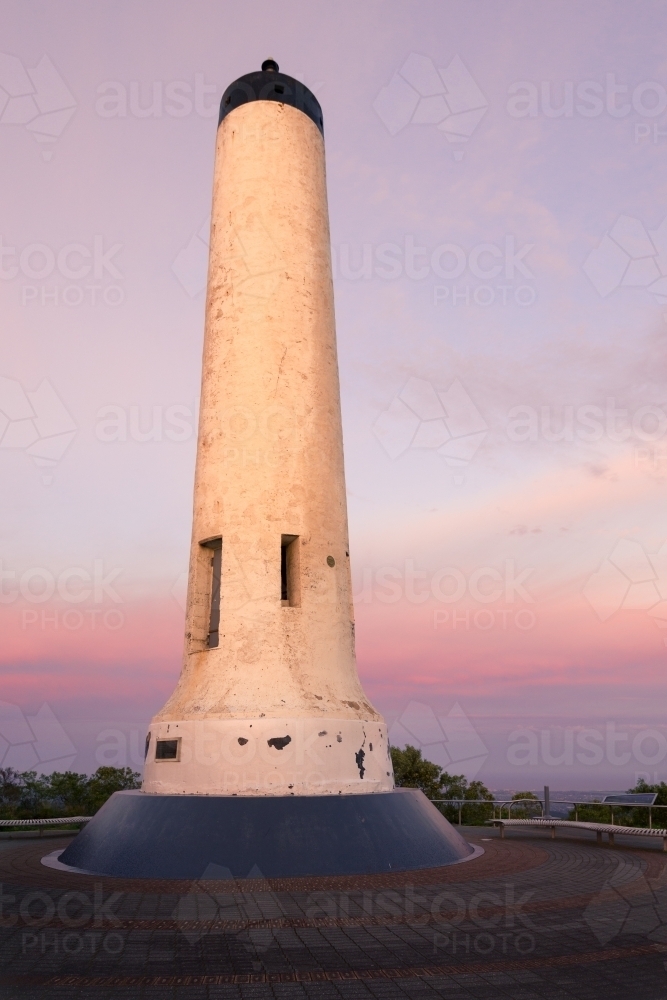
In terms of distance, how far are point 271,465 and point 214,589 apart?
222 centimetres

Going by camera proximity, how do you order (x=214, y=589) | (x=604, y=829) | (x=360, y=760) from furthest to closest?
(x=604, y=829) < (x=214, y=589) < (x=360, y=760)

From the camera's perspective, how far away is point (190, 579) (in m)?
13.4

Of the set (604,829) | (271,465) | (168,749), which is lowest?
(604,829)

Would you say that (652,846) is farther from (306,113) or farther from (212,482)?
(306,113)

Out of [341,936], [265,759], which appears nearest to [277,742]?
[265,759]

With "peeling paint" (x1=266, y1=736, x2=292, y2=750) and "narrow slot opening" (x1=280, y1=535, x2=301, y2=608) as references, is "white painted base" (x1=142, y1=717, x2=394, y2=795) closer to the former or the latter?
"peeling paint" (x1=266, y1=736, x2=292, y2=750)

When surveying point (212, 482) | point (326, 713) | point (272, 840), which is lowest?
point (272, 840)

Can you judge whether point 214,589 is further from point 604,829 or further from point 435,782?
point 435,782

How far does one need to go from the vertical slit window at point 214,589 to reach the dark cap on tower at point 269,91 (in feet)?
27.1

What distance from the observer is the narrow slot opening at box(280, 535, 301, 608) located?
1271cm

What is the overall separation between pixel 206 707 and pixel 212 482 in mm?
3597

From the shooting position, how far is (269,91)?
15.1m

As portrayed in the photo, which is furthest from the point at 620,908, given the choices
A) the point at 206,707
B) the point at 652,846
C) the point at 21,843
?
the point at 21,843

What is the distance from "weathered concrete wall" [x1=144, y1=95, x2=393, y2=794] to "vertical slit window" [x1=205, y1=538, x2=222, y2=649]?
0.28 feet
